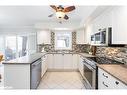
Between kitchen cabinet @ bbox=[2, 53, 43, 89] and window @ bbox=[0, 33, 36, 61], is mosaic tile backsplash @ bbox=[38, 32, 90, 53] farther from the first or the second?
kitchen cabinet @ bbox=[2, 53, 43, 89]

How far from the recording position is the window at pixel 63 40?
818 cm

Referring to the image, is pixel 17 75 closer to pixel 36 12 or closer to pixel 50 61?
pixel 36 12

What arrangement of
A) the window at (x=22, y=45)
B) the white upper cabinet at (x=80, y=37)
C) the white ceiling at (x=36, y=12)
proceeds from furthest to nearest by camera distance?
the window at (x=22, y=45) → the white upper cabinet at (x=80, y=37) → the white ceiling at (x=36, y=12)

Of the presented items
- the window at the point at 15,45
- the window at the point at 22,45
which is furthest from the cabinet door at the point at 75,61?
the window at the point at 22,45

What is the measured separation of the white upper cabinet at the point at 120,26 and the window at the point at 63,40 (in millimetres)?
5106

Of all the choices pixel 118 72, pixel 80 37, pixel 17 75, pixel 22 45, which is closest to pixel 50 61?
pixel 80 37

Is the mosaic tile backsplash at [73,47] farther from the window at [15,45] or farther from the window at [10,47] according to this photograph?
the window at [10,47]

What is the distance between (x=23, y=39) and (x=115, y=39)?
6.97m

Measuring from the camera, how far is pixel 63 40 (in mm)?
8312

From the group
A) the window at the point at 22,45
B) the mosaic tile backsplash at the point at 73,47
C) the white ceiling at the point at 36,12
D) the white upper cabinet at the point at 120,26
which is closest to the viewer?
the white upper cabinet at the point at 120,26

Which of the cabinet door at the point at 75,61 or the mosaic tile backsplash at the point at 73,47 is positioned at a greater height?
the mosaic tile backsplash at the point at 73,47
